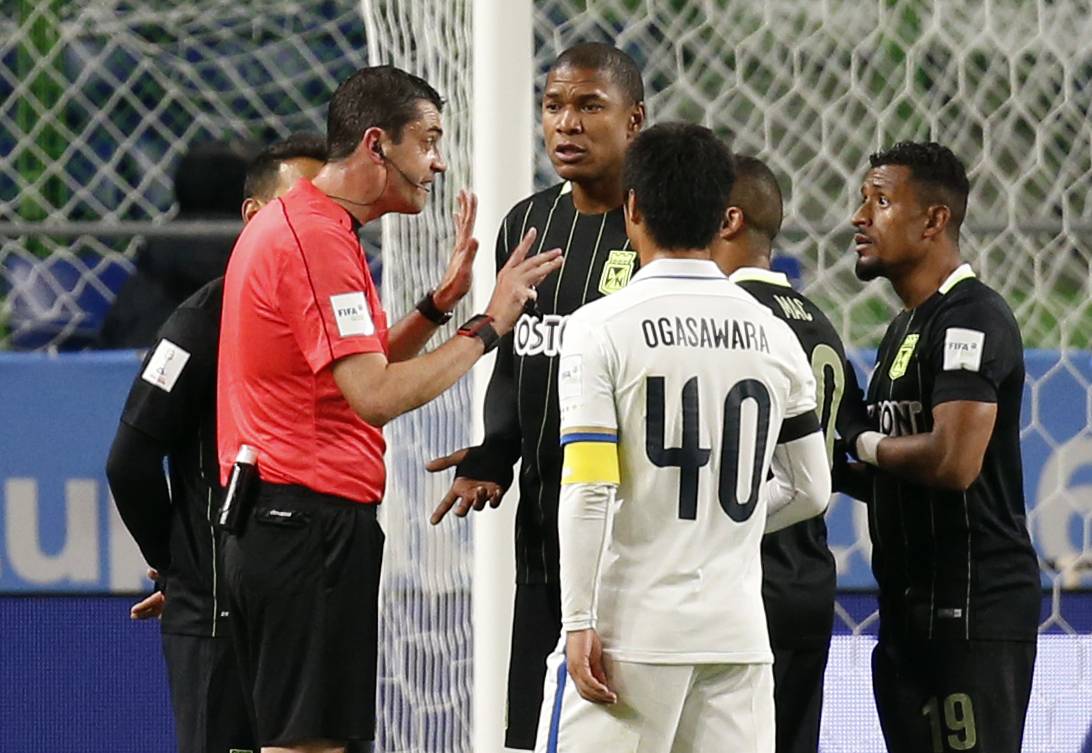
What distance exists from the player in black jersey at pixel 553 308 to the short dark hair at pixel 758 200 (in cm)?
22

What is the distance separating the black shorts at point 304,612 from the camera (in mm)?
2973

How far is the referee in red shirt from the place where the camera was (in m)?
2.96

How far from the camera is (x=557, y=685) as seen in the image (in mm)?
2652

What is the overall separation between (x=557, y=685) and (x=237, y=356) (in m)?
0.81

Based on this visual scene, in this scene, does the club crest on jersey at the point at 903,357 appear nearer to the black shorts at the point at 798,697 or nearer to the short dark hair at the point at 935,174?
the short dark hair at the point at 935,174

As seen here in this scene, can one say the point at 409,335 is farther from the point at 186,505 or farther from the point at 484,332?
the point at 186,505

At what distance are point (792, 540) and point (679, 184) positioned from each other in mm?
941

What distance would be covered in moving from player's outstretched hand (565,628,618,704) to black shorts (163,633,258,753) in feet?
2.88

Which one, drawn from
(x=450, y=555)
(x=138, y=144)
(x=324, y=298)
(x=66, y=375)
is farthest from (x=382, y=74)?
(x=138, y=144)

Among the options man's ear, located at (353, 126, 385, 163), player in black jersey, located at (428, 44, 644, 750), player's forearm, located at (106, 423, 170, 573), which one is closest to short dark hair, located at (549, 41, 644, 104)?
player in black jersey, located at (428, 44, 644, 750)

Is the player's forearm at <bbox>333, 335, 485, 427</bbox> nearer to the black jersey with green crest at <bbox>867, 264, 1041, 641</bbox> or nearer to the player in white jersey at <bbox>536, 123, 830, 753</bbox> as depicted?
the player in white jersey at <bbox>536, 123, 830, 753</bbox>

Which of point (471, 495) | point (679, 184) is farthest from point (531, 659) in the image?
point (679, 184)

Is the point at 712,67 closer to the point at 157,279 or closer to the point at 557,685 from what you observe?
the point at 157,279

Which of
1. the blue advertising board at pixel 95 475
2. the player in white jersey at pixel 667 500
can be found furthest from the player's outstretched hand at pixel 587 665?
the blue advertising board at pixel 95 475
